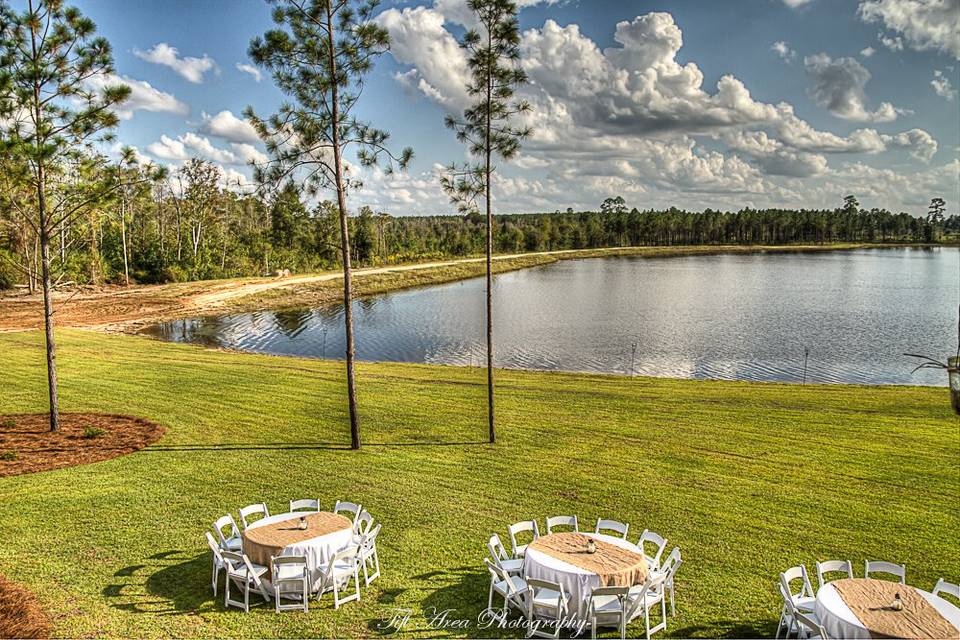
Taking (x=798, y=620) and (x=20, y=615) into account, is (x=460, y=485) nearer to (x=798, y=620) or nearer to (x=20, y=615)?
(x=798, y=620)

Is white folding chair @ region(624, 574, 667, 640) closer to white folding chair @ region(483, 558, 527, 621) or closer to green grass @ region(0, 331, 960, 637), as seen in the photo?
green grass @ region(0, 331, 960, 637)

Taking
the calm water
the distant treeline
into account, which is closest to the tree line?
the distant treeline

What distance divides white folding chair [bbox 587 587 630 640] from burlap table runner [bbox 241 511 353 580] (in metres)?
4.26

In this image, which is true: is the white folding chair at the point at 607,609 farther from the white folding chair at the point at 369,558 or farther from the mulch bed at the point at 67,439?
the mulch bed at the point at 67,439

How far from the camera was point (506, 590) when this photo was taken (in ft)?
30.1

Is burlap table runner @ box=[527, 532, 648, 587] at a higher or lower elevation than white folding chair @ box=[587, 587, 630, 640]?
higher

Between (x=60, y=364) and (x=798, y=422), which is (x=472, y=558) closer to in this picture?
(x=798, y=422)

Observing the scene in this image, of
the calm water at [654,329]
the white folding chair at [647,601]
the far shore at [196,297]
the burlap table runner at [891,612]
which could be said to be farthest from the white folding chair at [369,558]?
the calm water at [654,329]

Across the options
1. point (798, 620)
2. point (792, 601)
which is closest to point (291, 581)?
point (798, 620)

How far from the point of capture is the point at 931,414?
22.3 m

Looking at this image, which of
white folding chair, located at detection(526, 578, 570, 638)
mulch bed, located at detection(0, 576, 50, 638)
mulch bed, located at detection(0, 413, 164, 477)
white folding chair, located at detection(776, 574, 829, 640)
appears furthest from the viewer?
Answer: mulch bed, located at detection(0, 413, 164, 477)

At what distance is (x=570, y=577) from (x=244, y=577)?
488 cm

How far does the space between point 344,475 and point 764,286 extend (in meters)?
74.9

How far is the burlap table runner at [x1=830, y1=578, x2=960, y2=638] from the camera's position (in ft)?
24.5
